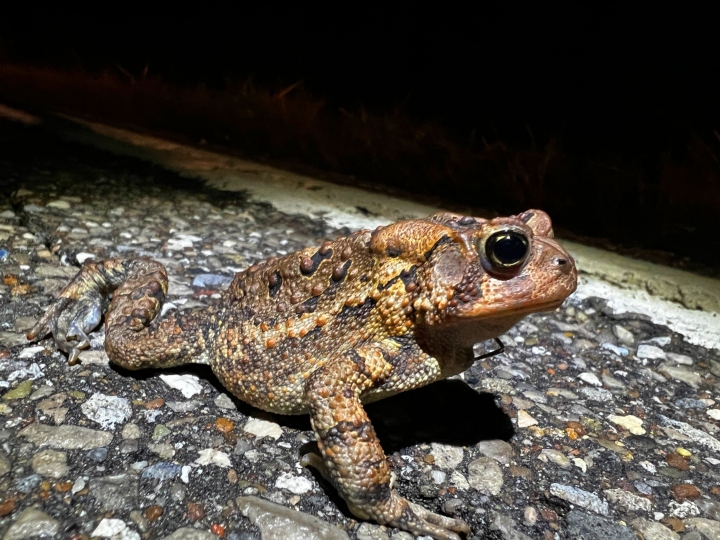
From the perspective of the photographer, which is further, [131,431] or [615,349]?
[615,349]

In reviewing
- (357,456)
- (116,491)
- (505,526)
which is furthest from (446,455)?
(116,491)

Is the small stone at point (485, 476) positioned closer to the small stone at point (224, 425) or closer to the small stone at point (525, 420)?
the small stone at point (525, 420)

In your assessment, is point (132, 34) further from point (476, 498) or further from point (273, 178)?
point (476, 498)

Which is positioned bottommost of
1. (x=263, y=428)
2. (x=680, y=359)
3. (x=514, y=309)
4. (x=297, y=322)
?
(x=263, y=428)

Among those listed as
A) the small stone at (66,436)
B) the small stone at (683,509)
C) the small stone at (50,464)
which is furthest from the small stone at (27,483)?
the small stone at (683,509)

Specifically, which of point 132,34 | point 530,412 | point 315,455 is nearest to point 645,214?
point 530,412

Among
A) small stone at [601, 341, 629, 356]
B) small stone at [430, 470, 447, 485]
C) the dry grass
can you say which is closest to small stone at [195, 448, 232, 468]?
small stone at [430, 470, 447, 485]

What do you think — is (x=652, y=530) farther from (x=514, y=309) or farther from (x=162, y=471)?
(x=162, y=471)
